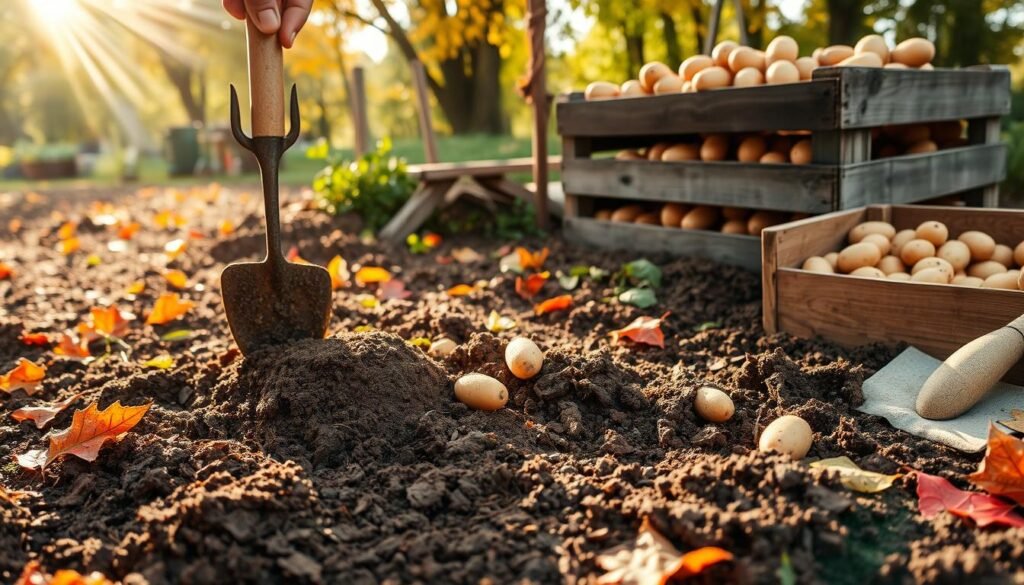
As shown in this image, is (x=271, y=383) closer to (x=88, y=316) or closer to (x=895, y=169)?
(x=88, y=316)

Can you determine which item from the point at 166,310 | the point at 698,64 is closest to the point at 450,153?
the point at 698,64

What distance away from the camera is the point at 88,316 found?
4.34 metres

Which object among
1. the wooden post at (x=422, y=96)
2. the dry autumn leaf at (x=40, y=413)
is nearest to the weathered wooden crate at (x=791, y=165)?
the wooden post at (x=422, y=96)

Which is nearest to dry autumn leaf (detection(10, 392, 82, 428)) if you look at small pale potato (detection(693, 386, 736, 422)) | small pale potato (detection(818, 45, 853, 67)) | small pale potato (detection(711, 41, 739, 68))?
small pale potato (detection(693, 386, 736, 422))

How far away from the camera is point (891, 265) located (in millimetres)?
3324

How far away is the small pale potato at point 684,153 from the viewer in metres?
4.49

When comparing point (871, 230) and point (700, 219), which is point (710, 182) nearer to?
point (700, 219)

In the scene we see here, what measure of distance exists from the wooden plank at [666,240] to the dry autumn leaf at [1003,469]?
2.09 m

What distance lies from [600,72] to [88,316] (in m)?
18.3

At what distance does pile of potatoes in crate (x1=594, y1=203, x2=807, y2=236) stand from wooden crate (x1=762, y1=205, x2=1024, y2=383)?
52 cm

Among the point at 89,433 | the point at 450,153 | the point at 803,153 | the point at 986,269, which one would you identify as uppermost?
the point at 450,153

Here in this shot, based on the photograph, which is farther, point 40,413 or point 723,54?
point 723,54

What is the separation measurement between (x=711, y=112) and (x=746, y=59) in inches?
12.2

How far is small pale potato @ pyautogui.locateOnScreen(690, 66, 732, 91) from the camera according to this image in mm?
4125
